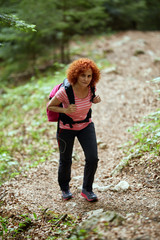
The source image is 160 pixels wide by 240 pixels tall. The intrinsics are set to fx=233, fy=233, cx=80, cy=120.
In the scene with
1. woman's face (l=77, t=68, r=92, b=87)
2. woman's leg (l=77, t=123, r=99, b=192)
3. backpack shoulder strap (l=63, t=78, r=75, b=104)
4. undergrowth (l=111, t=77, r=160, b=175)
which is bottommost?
undergrowth (l=111, t=77, r=160, b=175)

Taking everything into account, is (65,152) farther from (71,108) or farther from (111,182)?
(111,182)

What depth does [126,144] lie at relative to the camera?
5293 millimetres

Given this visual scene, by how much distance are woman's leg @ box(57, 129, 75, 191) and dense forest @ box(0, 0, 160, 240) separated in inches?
14.9

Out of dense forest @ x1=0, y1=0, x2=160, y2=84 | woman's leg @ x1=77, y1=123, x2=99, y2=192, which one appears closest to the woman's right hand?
woman's leg @ x1=77, y1=123, x2=99, y2=192

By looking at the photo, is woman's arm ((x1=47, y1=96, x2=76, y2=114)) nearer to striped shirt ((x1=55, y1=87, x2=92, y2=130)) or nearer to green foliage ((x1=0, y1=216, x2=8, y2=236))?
striped shirt ((x1=55, y1=87, x2=92, y2=130))

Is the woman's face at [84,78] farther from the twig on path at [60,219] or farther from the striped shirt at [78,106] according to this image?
the twig on path at [60,219]

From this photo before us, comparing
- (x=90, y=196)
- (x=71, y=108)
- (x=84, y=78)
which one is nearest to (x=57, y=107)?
(x=71, y=108)

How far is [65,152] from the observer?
345 cm

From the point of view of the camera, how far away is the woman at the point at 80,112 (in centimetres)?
305

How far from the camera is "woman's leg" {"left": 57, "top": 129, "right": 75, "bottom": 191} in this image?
3.35m

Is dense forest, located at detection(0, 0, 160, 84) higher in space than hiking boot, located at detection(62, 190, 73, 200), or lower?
higher

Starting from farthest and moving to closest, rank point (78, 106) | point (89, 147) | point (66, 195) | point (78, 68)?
point (66, 195) → point (89, 147) → point (78, 106) → point (78, 68)

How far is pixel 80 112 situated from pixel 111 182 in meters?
1.68

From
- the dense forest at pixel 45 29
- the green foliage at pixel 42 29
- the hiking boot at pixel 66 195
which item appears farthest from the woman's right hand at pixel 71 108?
the green foliage at pixel 42 29
